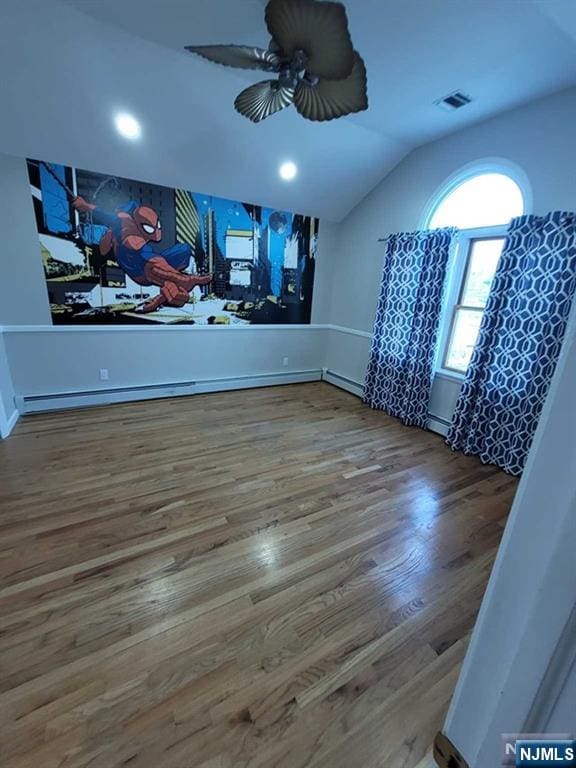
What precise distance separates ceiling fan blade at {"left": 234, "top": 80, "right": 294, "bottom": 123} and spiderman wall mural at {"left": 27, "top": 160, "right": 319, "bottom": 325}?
5.72 feet

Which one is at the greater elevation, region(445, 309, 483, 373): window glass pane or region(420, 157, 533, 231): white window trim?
region(420, 157, 533, 231): white window trim

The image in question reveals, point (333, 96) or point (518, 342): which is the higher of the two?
point (333, 96)

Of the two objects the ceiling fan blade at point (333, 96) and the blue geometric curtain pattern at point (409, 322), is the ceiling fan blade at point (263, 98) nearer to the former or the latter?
the ceiling fan blade at point (333, 96)

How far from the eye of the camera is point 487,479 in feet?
8.38

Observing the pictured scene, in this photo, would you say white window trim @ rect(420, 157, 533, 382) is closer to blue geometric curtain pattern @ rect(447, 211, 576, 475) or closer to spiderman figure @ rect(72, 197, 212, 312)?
blue geometric curtain pattern @ rect(447, 211, 576, 475)

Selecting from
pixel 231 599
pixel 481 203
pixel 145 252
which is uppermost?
pixel 481 203

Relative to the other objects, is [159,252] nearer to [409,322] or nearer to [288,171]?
[288,171]

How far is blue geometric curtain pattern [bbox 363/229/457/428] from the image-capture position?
315cm

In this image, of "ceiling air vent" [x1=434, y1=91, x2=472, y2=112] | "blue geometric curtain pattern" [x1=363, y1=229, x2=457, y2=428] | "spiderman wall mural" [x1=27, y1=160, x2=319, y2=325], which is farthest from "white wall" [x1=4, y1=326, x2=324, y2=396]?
"ceiling air vent" [x1=434, y1=91, x2=472, y2=112]

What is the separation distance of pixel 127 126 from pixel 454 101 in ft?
8.72

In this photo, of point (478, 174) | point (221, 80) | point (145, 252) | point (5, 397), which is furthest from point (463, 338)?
point (5, 397)

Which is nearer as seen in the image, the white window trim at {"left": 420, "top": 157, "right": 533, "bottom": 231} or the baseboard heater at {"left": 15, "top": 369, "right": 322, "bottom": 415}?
the white window trim at {"left": 420, "top": 157, "right": 533, "bottom": 231}

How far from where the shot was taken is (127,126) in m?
2.64

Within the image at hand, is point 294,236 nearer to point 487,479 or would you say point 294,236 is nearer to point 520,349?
point 520,349
